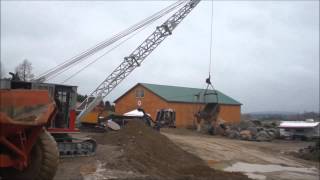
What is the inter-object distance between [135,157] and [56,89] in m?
4.88

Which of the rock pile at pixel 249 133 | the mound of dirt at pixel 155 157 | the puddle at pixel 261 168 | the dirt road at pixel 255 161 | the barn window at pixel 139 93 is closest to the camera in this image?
the mound of dirt at pixel 155 157

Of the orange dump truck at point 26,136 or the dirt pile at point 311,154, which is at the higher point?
the orange dump truck at point 26,136

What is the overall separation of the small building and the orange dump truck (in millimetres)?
45616

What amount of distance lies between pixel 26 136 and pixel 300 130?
1857 inches

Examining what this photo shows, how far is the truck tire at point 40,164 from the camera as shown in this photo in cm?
1024

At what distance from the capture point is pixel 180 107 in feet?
189

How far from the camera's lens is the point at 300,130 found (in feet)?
175

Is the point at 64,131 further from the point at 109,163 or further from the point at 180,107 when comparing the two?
the point at 180,107

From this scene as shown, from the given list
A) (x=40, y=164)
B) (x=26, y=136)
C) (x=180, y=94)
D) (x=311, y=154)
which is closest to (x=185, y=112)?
(x=180, y=94)

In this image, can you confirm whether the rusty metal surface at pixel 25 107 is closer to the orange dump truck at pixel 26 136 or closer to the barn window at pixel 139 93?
the orange dump truck at pixel 26 136

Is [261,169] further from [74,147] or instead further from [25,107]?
[25,107]

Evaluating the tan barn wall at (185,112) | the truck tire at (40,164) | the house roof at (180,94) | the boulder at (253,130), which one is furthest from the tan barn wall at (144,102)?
the truck tire at (40,164)

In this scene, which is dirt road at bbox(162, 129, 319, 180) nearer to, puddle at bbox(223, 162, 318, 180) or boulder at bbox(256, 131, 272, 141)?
puddle at bbox(223, 162, 318, 180)

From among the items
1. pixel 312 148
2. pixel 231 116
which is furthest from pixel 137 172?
pixel 231 116
